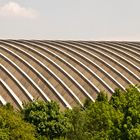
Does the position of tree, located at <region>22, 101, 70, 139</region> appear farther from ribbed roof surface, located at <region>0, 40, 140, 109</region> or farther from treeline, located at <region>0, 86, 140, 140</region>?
ribbed roof surface, located at <region>0, 40, 140, 109</region>

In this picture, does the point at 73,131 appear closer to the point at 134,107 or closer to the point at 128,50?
the point at 134,107

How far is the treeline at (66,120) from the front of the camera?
42.3 metres

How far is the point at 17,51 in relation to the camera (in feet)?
249

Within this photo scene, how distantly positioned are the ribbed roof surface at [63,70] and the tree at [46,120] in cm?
1118

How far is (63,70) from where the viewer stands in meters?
72.9

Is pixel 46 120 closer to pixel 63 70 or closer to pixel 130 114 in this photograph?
pixel 130 114

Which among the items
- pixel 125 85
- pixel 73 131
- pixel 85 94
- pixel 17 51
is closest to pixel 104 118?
pixel 73 131

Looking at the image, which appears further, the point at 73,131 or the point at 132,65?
the point at 132,65

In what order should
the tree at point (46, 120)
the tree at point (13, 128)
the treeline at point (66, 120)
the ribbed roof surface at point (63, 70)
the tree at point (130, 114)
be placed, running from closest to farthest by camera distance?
the tree at point (130, 114)
the tree at point (13, 128)
the treeline at point (66, 120)
the tree at point (46, 120)
the ribbed roof surface at point (63, 70)

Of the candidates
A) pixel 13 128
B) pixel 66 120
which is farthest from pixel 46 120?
pixel 13 128

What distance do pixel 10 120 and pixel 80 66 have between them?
34310 millimetres

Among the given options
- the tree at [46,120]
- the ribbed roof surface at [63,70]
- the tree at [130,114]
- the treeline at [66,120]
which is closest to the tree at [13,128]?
→ the treeline at [66,120]

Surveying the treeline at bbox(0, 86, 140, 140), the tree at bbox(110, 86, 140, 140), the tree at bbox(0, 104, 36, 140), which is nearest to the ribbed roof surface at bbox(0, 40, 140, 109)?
the treeline at bbox(0, 86, 140, 140)

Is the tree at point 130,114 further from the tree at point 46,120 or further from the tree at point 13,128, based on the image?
the tree at point 13,128
